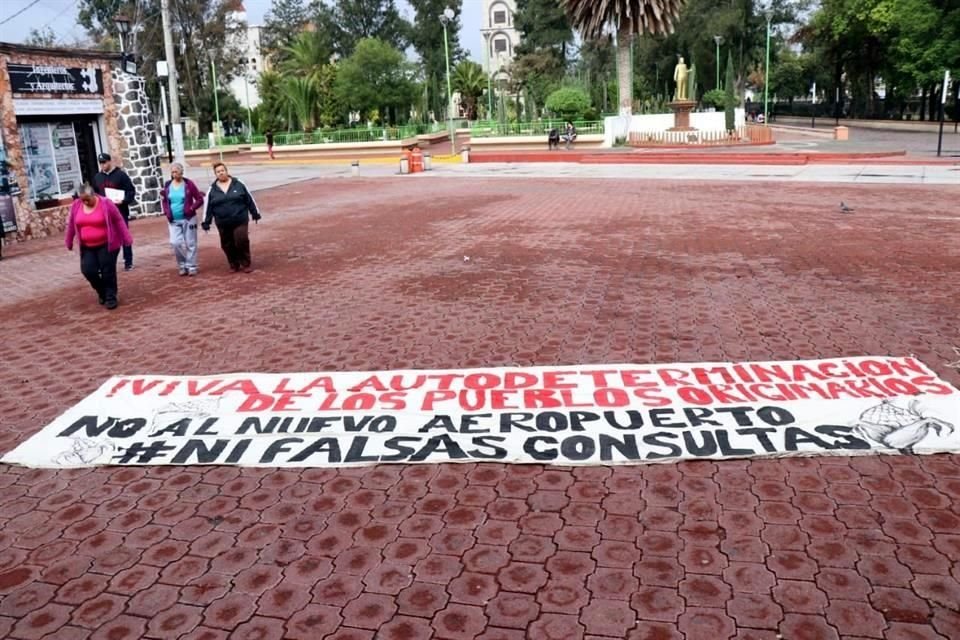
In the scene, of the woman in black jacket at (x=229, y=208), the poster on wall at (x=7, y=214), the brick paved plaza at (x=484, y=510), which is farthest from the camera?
the poster on wall at (x=7, y=214)

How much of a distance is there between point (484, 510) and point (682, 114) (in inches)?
1479

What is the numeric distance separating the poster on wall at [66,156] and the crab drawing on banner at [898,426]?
1637cm

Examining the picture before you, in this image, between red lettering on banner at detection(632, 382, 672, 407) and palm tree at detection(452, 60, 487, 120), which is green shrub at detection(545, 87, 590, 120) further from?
red lettering on banner at detection(632, 382, 672, 407)

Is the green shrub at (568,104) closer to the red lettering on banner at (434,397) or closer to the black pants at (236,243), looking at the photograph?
the black pants at (236,243)

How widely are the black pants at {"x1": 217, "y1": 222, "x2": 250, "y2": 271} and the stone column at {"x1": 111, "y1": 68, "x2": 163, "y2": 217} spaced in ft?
29.7

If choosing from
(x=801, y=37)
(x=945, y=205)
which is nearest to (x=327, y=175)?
(x=945, y=205)

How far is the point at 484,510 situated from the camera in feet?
14.6

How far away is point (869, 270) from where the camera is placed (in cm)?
1004

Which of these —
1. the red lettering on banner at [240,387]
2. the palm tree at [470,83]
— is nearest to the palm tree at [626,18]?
the palm tree at [470,83]

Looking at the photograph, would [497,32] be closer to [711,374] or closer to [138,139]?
[138,139]

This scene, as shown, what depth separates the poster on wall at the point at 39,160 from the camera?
53.0ft

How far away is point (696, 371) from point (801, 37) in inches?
2706

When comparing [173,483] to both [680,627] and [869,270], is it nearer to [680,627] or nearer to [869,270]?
[680,627]

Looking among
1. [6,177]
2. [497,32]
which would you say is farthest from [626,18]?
[497,32]
